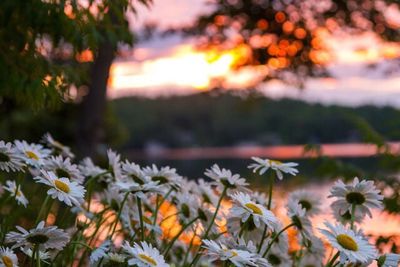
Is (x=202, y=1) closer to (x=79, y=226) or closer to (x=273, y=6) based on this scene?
(x=273, y=6)

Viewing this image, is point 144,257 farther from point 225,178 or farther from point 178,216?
point 178,216

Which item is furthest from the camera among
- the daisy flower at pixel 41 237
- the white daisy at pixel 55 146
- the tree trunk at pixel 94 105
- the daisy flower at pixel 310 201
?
the tree trunk at pixel 94 105

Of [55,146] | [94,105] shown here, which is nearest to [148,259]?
[55,146]

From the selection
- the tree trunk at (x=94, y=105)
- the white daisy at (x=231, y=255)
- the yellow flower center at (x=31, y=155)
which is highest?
the yellow flower center at (x=31, y=155)

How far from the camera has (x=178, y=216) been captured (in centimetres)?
326

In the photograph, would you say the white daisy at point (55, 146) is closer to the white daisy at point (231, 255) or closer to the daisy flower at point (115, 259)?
the daisy flower at point (115, 259)

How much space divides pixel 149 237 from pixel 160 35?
33.5 feet

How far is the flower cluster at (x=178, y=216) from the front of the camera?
2406 mm

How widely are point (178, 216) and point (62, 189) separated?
0.83 meters

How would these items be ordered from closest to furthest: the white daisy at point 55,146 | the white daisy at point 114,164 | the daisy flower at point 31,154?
the daisy flower at point 31,154
the white daisy at point 114,164
the white daisy at point 55,146

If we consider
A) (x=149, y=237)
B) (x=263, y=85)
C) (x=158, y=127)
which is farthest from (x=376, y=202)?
(x=158, y=127)

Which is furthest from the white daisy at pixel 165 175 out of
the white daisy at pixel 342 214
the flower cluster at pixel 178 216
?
the white daisy at pixel 342 214

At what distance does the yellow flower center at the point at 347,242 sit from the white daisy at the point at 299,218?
514mm

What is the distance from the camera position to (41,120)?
933 inches
